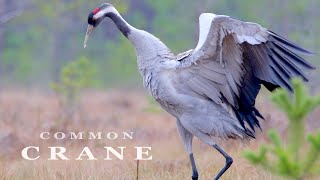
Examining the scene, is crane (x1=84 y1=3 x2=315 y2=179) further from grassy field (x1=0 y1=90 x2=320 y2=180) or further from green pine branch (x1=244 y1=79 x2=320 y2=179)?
green pine branch (x1=244 y1=79 x2=320 y2=179)

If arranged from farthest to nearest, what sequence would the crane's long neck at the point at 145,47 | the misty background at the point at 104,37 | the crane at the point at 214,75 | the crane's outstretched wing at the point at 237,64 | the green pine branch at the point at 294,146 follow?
the misty background at the point at 104,37
the crane's long neck at the point at 145,47
the crane at the point at 214,75
the crane's outstretched wing at the point at 237,64
the green pine branch at the point at 294,146

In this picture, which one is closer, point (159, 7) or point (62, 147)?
point (62, 147)

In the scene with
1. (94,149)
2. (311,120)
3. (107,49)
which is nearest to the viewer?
(94,149)

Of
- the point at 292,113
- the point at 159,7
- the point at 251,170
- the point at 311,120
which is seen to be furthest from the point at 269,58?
the point at 159,7

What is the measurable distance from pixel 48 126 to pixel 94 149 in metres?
2.12

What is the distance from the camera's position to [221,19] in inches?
260

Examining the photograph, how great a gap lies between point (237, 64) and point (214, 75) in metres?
0.24

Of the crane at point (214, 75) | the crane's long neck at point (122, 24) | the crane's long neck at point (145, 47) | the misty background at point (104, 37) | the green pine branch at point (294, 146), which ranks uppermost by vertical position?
the misty background at point (104, 37)

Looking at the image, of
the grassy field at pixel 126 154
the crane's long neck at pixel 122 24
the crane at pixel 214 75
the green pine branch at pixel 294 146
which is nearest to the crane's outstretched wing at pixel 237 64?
the crane at pixel 214 75

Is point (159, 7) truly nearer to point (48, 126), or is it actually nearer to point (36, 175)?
point (48, 126)

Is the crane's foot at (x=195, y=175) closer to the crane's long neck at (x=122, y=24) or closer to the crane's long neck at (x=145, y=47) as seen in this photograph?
the crane's long neck at (x=145, y=47)

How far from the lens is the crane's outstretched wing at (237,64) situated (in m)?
6.72

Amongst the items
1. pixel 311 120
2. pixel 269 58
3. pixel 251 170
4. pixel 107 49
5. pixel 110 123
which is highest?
pixel 107 49

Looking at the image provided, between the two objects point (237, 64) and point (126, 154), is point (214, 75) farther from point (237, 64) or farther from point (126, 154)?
point (126, 154)
